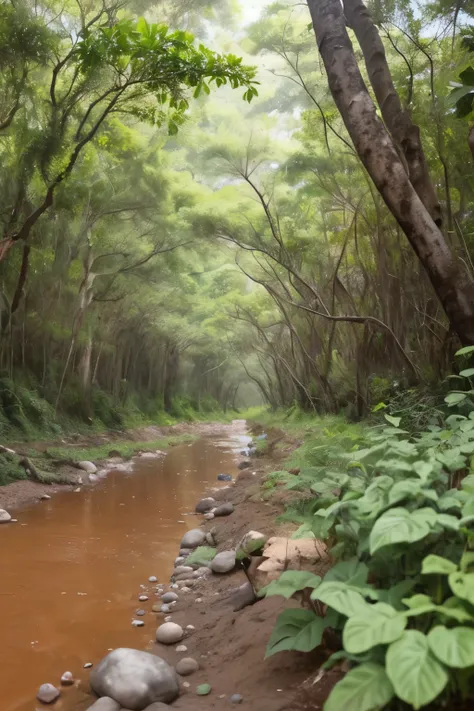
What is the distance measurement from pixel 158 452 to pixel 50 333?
14.1ft

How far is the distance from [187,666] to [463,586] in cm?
193

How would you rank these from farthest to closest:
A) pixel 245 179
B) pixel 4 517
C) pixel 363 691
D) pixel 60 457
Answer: pixel 245 179 < pixel 60 457 < pixel 4 517 < pixel 363 691

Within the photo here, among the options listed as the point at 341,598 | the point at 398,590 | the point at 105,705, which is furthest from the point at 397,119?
the point at 105,705

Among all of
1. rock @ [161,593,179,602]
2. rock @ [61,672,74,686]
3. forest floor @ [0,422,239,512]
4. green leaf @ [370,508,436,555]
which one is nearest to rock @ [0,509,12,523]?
forest floor @ [0,422,239,512]

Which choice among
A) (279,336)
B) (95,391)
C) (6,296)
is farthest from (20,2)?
(279,336)

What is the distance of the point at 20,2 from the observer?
752cm

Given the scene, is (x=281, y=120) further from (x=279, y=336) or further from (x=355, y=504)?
(x=355, y=504)

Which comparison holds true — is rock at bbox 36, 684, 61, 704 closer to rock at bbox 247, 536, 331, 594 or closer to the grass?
rock at bbox 247, 536, 331, 594

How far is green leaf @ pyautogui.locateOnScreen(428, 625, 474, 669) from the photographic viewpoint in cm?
135

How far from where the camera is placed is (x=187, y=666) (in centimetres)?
288

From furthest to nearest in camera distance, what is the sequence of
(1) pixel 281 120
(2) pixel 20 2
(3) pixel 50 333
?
(3) pixel 50 333
(1) pixel 281 120
(2) pixel 20 2

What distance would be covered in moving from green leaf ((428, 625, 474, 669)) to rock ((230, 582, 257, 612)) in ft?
7.36

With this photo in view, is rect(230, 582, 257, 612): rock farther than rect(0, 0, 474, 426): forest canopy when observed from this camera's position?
No

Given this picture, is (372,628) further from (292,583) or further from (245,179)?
(245,179)
